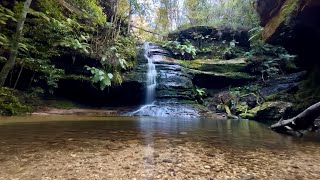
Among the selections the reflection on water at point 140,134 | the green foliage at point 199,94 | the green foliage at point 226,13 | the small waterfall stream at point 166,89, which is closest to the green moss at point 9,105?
the reflection on water at point 140,134

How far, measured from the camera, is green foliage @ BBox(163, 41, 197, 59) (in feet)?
56.0

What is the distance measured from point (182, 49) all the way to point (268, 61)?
18.6 feet

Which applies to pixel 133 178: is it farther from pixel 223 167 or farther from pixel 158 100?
pixel 158 100

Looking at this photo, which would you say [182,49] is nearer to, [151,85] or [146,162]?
[151,85]

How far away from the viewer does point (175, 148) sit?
3336 mm

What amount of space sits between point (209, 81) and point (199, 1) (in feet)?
35.3

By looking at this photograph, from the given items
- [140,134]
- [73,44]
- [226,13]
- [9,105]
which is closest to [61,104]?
[73,44]

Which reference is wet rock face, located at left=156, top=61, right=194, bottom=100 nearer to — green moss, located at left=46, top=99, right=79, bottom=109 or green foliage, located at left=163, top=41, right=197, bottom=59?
green foliage, located at left=163, top=41, right=197, bottom=59

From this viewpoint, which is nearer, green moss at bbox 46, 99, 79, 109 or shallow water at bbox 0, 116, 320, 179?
shallow water at bbox 0, 116, 320, 179

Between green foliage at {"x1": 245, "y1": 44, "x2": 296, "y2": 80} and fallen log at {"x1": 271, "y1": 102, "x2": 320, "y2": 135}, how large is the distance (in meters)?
8.83

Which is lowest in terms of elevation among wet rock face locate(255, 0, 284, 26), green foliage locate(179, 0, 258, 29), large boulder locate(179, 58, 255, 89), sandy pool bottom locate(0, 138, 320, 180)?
sandy pool bottom locate(0, 138, 320, 180)

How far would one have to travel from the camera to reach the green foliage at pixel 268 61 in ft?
46.4

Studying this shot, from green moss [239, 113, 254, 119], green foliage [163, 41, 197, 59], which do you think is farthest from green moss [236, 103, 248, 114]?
green foliage [163, 41, 197, 59]

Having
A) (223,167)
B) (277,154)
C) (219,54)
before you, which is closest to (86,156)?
(223,167)
